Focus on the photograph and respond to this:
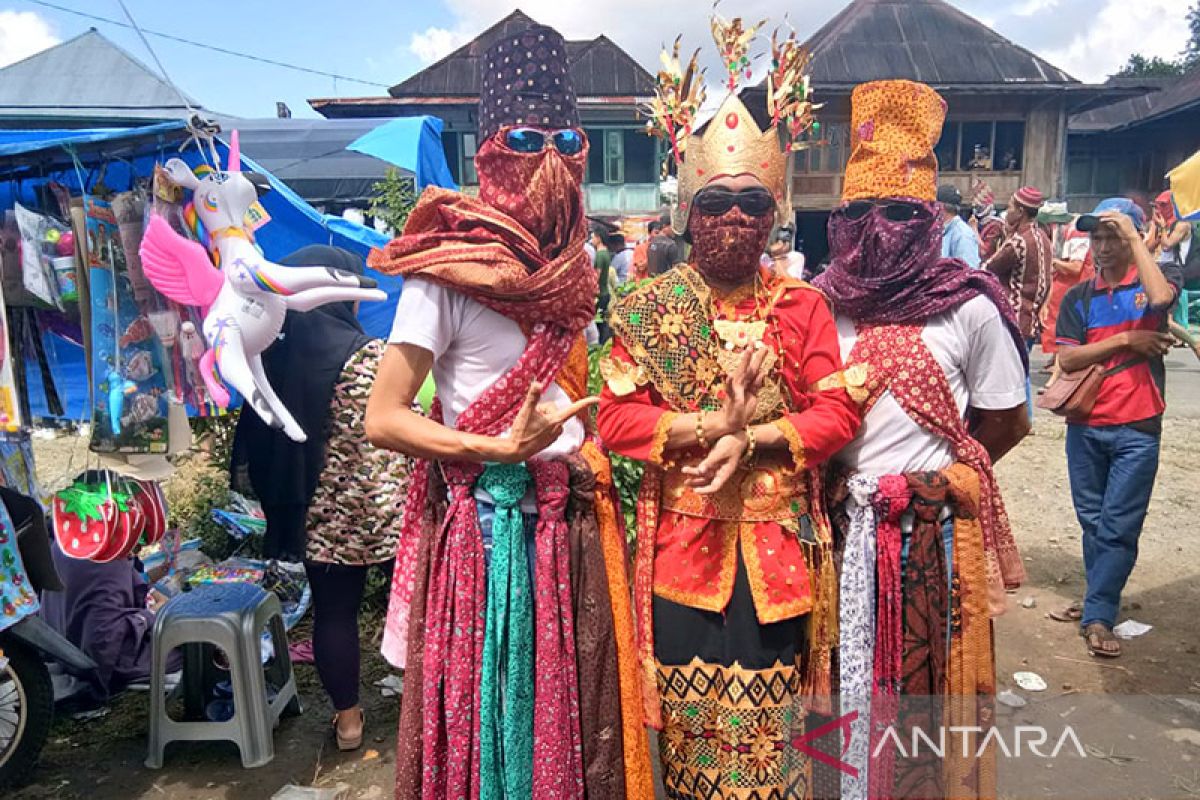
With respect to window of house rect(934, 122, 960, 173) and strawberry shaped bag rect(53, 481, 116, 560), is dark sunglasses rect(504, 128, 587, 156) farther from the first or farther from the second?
window of house rect(934, 122, 960, 173)

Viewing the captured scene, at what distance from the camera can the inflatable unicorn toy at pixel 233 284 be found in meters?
2.57

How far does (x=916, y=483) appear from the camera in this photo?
2146 mm

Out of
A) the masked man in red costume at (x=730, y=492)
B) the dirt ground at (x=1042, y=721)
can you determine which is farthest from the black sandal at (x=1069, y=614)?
the masked man in red costume at (x=730, y=492)

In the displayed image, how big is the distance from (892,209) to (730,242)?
0.59m

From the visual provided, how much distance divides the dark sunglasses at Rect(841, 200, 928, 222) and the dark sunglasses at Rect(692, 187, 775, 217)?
0.41 meters

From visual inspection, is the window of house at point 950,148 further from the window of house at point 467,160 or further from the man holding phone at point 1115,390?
the man holding phone at point 1115,390

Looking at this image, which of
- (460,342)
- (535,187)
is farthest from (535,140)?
(460,342)

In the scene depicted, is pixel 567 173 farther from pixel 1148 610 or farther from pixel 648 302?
pixel 1148 610

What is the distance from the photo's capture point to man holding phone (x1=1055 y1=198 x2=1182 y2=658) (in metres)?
3.52

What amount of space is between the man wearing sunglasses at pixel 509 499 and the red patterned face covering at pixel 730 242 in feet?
1.11

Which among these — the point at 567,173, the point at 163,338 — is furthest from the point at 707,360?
the point at 163,338

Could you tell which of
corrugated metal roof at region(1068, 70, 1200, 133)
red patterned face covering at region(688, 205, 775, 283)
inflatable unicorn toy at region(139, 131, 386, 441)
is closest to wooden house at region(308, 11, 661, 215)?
corrugated metal roof at region(1068, 70, 1200, 133)

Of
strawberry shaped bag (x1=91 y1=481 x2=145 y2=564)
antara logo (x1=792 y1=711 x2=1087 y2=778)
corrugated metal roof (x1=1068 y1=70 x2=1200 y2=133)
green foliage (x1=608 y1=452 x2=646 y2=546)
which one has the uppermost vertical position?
corrugated metal roof (x1=1068 y1=70 x2=1200 y2=133)

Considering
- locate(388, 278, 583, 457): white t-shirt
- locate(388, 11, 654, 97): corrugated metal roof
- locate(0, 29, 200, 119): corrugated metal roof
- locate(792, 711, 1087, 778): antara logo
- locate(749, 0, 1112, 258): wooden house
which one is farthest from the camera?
locate(388, 11, 654, 97): corrugated metal roof
